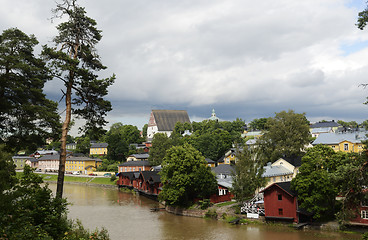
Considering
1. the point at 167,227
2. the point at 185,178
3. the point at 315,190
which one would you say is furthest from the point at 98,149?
the point at 315,190

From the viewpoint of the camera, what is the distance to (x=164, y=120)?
15838 cm

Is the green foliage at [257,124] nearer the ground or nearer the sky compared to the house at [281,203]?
nearer the sky

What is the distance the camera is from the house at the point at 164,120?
155m

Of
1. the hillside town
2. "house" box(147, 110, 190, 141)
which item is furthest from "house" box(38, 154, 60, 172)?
"house" box(147, 110, 190, 141)

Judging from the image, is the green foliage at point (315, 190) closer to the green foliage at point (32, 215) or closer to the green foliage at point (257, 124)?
the green foliage at point (32, 215)

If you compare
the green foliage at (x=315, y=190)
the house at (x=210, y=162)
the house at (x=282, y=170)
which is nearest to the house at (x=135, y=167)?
the house at (x=210, y=162)

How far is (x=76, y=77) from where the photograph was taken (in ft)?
68.2

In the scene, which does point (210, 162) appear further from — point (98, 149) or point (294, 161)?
point (98, 149)

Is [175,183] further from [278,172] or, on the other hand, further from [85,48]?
[85,48]

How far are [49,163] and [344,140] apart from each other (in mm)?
104524

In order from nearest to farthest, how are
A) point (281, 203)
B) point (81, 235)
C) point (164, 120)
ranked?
point (81, 235), point (281, 203), point (164, 120)

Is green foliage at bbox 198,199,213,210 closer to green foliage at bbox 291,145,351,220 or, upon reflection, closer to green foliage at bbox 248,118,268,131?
green foliage at bbox 291,145,351,220

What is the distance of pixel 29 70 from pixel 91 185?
71.1 m

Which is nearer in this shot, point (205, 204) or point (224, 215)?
point (224, 215)
